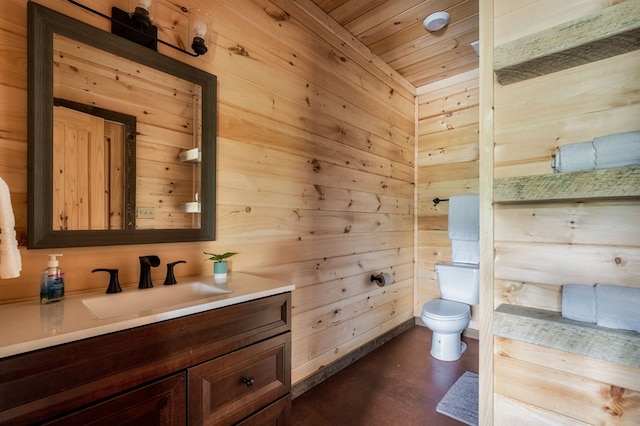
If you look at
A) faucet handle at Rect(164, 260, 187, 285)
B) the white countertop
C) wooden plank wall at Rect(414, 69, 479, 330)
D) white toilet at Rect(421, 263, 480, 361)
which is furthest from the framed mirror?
wooden plank wall at Rect(414, 69, 479, 330)

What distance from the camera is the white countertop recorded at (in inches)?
26.9

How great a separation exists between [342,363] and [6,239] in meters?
2.11

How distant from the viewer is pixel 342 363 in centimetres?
228

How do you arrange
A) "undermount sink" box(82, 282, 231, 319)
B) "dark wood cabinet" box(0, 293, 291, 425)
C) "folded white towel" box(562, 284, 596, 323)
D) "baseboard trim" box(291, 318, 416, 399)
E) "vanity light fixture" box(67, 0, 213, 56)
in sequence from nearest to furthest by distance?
1. "dark wood cabinet" box(0, 293, 291, 425)
2. "folded white towel" box(562, 284, 596, 323)
3. "undermount sink" box(82, 282, 231, 319)
4. "vanity light fixture" box(67, 0, 213, 56)
5. "baseboard trim" box(291, 318, 416, 399)

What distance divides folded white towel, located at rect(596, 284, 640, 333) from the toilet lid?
1.48 meters

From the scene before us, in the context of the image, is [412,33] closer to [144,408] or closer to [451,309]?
[451,309]

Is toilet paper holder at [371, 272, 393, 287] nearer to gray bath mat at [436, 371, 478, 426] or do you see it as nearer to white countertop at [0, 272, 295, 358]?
gray bath mat at [436, 371, 478, 426]

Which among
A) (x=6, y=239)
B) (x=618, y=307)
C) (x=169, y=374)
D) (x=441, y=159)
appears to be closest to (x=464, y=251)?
(x=441, y=159)

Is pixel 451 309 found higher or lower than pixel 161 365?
lower

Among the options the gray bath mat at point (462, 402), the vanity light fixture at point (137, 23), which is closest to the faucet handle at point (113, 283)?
the vanity light fixture at point (137, 23)

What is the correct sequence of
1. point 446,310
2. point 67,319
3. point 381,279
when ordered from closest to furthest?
point 67,319
point 446,310
point 381,279

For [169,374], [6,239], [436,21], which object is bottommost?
[169,374]

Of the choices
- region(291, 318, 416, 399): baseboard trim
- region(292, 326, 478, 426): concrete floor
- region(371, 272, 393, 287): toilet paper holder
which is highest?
region(371, 272, 393, 287): toilet paper holder

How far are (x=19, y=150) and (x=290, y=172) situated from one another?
47.6 inches
